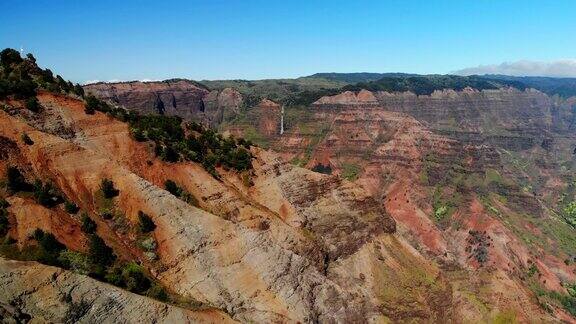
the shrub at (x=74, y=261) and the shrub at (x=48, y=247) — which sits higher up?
the shrub at (x=48, y=247)

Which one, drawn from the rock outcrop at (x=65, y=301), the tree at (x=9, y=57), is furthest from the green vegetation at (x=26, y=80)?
the rock outcrop at (x=65, y=301)

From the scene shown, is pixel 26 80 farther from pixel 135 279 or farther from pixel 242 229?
pixel 135 279

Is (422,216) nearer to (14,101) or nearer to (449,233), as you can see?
(449,233)

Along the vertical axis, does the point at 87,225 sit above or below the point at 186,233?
above

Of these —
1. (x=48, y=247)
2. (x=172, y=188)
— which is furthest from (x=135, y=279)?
(x=172, y=188)

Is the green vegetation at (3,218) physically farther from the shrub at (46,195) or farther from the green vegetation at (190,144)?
the green vegetation at (190,144)

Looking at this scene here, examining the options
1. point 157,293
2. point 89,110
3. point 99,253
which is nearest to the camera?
point 157,293
